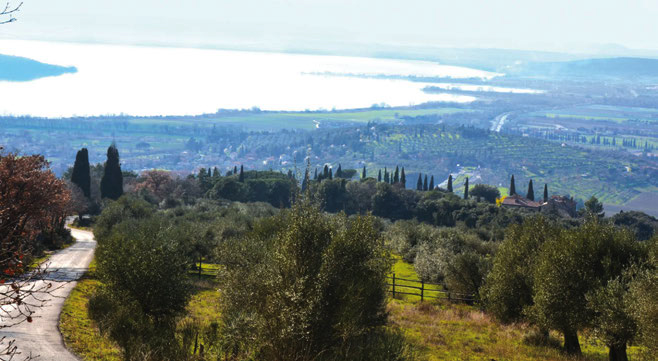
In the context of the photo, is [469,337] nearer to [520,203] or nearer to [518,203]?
[518,203]

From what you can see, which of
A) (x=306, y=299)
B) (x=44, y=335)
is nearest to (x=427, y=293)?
(x=44, y=335)

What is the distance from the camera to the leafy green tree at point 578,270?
25.4 metres

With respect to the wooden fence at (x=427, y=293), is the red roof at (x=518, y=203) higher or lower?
lower

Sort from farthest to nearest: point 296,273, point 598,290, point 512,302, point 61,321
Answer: point 512,302 < point 61,321 < point 598,290 < point 296,273

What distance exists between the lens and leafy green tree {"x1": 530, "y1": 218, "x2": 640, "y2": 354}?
2541cm

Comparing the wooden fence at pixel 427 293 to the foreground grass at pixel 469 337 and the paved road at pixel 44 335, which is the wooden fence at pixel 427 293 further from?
the paved road at pixel 44 335

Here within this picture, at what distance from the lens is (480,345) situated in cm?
2900

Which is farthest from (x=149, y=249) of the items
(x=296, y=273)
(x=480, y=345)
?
(x=480, y=345)

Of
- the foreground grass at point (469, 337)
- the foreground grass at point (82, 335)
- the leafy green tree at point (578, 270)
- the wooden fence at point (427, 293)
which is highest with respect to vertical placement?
the leafy green tree at point (578, 270)

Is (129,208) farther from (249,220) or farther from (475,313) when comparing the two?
(475,313)

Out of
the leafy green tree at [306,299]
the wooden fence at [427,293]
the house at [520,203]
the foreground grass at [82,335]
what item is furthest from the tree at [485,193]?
the leafy green tree at [306,299]

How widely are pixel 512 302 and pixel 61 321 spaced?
20.4 m

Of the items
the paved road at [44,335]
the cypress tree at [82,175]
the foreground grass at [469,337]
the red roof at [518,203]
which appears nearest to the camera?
the paved road at [44,335]

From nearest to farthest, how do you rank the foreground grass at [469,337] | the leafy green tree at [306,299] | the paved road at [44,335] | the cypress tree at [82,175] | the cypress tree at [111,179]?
the leafy green tree at [306,299] → the paved road at [44,335] → the foreground grass at [469,337] → the cypress tree at [82,175] → the cypress tree at [111,179]
